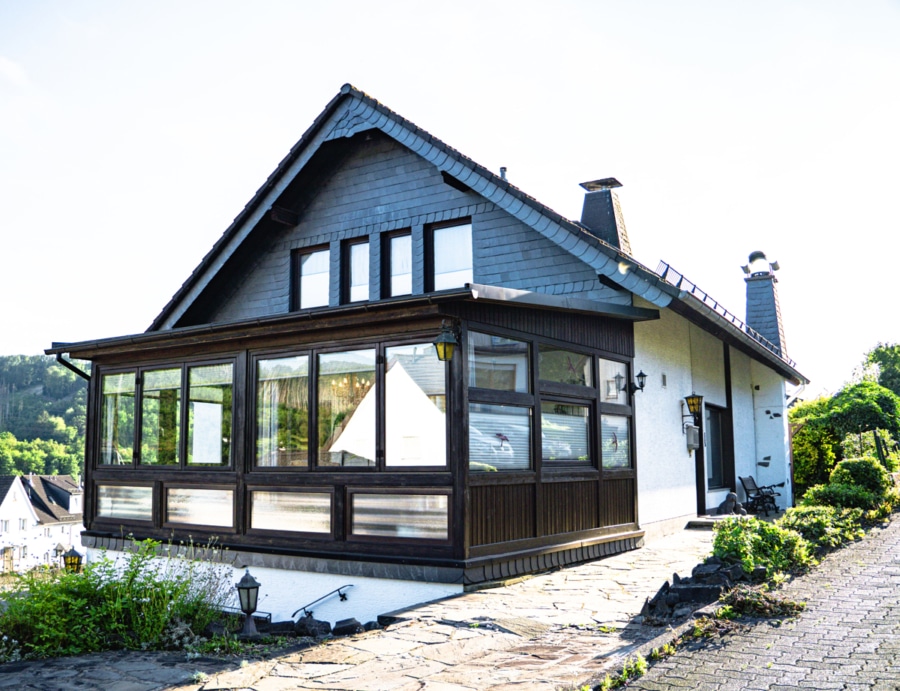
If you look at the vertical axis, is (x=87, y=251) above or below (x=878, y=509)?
above

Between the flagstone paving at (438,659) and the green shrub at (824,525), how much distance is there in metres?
2.81

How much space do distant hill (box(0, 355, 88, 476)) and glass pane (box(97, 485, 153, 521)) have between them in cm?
5838

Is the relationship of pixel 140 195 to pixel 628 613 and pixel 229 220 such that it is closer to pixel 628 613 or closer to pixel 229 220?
pixel 229 220

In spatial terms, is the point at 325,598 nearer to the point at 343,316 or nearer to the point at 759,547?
the point at 343,316

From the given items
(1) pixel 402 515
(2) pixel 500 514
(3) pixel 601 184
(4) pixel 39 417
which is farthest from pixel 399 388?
(4) pixel 39 417

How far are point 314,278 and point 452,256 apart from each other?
8.53ft

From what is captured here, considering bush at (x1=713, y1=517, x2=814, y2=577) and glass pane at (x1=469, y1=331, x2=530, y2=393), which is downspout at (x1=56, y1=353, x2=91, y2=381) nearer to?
glass pane at (x1=469, y1=331, x2=530, y2=393)

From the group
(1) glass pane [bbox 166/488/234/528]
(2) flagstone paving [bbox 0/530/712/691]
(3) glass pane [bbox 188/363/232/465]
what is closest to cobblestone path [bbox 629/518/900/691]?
(2) flagstone paving [bbox 0/530/712/691]

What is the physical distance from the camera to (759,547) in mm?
7910

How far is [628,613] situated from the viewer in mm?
7027

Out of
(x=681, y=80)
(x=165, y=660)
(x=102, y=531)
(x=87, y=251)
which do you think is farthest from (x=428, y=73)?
(x=87, y=251)

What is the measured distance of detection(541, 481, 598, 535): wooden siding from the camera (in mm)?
9648

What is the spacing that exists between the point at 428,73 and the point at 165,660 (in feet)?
27.9

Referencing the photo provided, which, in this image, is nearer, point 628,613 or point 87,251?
point 628,613
